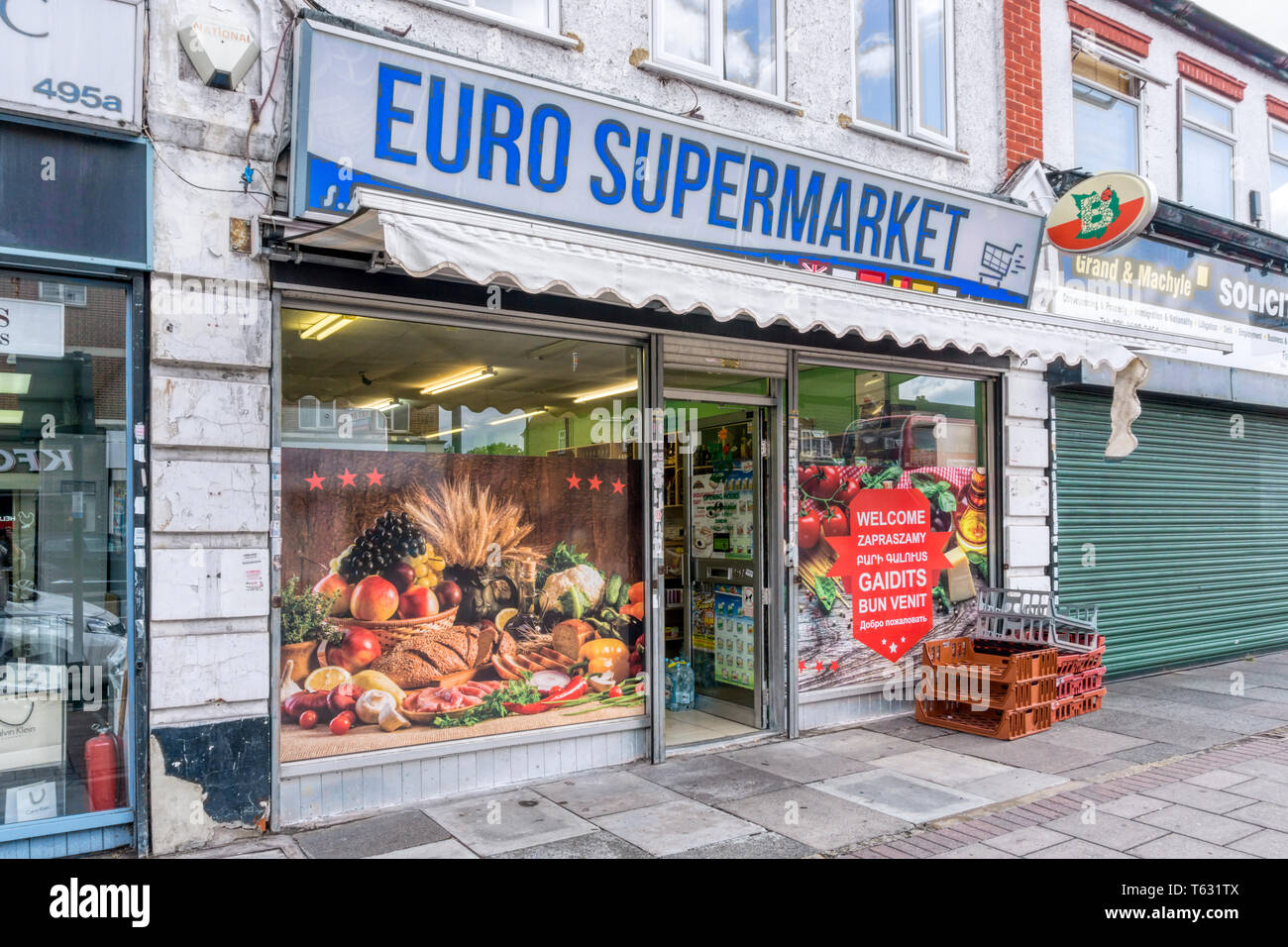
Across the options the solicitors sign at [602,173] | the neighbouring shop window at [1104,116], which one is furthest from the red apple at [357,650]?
the neighbouring shop window at [1104,116]

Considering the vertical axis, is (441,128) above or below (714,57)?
below

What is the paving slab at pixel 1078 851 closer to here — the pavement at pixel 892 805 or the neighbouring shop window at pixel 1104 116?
the pavement at pixel 892 805

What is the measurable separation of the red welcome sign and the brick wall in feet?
11.2

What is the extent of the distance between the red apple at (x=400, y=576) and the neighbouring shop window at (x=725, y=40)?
3.95 meters

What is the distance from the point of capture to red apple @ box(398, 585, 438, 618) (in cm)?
579

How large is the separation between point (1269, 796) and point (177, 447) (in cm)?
672

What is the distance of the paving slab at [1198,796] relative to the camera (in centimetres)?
559

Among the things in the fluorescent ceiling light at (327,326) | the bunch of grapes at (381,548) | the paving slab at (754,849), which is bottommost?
the paving slab at (754,849)

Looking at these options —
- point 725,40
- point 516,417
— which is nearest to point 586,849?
point 516,417

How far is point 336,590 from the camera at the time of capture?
5.56 m

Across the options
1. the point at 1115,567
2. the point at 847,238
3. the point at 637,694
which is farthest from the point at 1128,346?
the point at 637,694

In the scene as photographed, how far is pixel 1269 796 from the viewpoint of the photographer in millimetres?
5758

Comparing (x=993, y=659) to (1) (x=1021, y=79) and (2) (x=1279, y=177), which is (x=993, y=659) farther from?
(2) (x=1279, y=177)

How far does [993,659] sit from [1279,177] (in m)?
9.09
